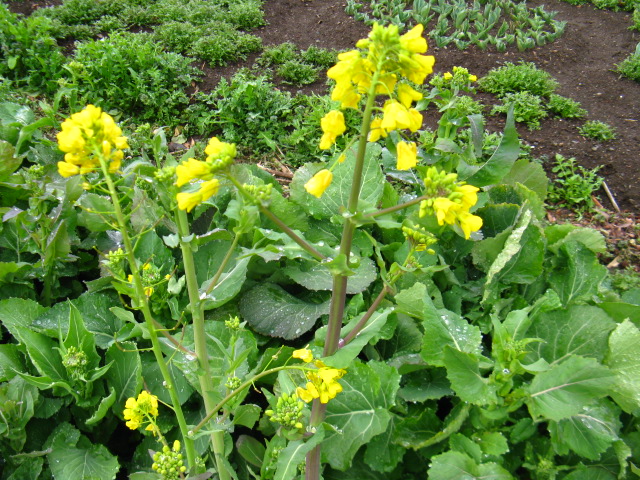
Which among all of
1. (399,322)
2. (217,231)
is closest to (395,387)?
(399,322)

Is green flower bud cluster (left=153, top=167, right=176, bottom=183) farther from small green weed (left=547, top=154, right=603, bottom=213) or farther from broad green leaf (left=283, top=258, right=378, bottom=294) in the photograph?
small green weed (left=547, top=154, right=603, bottom=213)

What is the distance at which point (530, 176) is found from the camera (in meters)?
2.88

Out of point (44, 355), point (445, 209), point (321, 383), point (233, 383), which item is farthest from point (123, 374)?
point (445, 209)

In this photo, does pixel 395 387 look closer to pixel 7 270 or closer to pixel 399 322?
pixel 399 322

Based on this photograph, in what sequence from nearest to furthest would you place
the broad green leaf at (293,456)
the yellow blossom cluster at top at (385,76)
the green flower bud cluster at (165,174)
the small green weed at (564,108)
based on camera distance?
1. the yellow blossom cluster at top at (385,76)
2. the green flower bud cluster at (165,174)
3. the broad green leaf at (293,456)
4. the small green weed at (564,108)

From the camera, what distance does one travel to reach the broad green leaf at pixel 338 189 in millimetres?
2535

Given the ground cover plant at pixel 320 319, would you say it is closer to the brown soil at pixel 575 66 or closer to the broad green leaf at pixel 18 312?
the broad green leaf at pixel 18 312

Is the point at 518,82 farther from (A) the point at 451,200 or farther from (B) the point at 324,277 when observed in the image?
(A) the point at 451,200

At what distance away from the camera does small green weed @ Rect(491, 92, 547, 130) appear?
4.27 m

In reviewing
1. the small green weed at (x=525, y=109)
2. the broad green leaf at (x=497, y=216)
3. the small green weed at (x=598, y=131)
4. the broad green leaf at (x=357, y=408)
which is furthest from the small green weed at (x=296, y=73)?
the broad green leaf at (x=357, y=408)

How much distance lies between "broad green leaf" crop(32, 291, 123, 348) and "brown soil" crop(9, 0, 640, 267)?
2762 millimetres

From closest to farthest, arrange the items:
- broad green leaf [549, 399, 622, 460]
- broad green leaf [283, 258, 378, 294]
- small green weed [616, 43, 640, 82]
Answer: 1. broad green leaf [549, 399, 622, 460]
2. broad green leaf [283, 258, 378, 294]
3. small green weed [616, 43, 640, 82]

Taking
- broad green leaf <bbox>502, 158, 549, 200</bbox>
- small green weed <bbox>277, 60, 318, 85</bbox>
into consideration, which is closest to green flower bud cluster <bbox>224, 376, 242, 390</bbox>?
broad green leaf <bbox>502, 158, 549, 200</bbox>

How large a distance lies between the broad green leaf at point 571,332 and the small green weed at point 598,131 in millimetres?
2626
